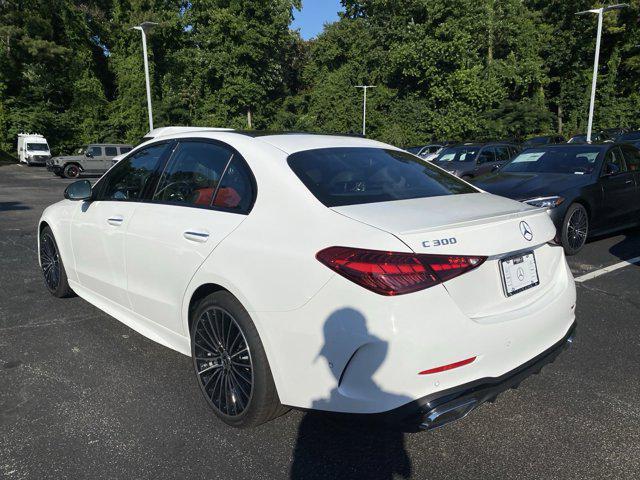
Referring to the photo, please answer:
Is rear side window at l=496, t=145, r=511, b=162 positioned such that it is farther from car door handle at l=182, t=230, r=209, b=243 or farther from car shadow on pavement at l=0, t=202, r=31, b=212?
car door handle at l=182, t=230, r=209, b=243

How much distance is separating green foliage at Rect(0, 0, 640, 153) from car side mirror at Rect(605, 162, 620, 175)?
30505 mm

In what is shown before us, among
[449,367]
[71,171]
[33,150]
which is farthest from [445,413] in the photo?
[33,150]

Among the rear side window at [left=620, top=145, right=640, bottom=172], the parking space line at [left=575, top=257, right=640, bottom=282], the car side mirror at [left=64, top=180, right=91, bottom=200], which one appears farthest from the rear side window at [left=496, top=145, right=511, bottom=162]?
the car side mirror at [left=64, top=180, right=91, bottom=200]

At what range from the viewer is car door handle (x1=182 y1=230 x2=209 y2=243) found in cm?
274

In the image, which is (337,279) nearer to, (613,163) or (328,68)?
(613,163)

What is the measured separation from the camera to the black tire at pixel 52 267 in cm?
467

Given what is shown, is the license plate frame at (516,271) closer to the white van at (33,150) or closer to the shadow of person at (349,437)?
the shadow of person at (349,437)

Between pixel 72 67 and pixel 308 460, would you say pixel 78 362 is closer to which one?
pixel 308 460

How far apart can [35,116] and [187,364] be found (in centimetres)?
4097

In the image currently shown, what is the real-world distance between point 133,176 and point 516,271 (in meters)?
2.73

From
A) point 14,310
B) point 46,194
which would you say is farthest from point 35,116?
point 14,310

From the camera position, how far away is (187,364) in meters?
3.54

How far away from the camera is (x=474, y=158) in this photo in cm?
1577

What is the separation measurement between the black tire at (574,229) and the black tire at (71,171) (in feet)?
80.7
